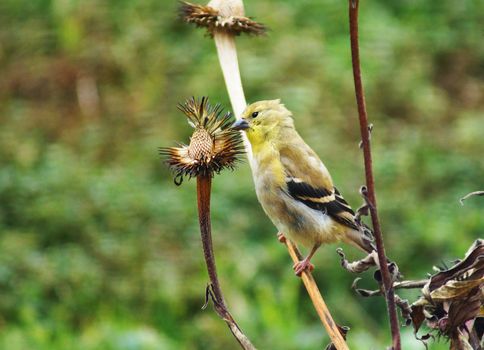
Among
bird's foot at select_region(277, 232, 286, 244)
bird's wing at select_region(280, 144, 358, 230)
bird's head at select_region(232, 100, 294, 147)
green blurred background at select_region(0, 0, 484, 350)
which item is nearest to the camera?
bird's foot at select_region(277, 232, 286, 244)

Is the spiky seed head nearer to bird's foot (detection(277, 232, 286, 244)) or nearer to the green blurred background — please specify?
bird's foot (detection(277, 232, 286, 244))

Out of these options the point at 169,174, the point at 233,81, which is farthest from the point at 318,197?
the point at 169,174

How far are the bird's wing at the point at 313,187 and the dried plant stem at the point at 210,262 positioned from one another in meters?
2.12

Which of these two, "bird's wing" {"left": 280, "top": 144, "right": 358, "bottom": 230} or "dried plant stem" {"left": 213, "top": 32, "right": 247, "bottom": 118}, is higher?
"dried plant stem" {"left": 213, "top": 32, "right": 247, "bottom": 118}

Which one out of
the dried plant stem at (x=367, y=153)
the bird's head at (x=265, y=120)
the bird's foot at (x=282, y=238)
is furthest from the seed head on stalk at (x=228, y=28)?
the bird's head at (x=265, y=120)

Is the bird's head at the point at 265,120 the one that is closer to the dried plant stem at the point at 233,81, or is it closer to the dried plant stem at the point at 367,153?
the dried plant stem at the point at 233,81

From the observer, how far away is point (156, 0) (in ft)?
25.1

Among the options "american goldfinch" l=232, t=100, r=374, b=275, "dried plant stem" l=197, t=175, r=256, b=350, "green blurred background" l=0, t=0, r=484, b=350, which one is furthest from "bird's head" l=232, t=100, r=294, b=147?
"dried plant stem" l=197, t=175, r=256, b=350

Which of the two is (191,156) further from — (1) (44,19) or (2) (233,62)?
(1) (44,19)

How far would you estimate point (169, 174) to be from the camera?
640cm

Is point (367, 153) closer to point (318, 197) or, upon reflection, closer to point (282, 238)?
point (282, 238)

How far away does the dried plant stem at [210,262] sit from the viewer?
3.90ft

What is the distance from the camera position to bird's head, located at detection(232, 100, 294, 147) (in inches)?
130

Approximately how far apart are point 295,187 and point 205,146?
211 cm
